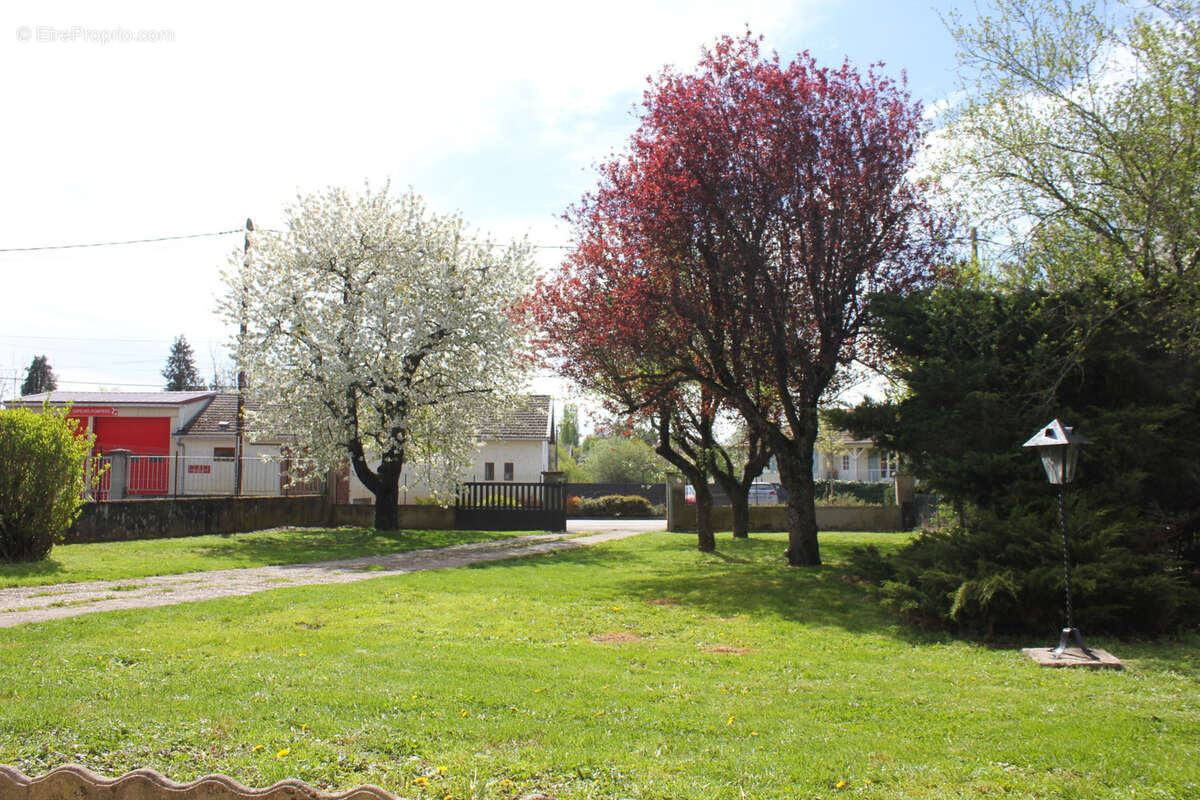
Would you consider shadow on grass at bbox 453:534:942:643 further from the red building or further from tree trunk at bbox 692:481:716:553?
the red building

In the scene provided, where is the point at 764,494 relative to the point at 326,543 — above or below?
above

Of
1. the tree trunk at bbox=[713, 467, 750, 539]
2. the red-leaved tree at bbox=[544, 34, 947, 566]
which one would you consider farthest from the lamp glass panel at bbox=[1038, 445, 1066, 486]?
the tree trunk at bbox=[713, 467, 750, 539]

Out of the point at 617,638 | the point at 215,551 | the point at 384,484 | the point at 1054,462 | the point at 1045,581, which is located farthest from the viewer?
the point at 384,484

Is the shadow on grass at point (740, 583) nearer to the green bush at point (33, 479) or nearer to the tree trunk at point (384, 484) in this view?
the green bush at point (33, 479)

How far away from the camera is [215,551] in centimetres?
1756

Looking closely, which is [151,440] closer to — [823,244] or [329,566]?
[329,566]

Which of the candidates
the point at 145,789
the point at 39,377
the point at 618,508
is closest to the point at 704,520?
the point at 145,789

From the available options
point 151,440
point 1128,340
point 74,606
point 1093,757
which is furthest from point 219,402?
point 1093,757

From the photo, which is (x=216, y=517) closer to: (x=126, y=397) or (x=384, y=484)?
(x=384, y=484)

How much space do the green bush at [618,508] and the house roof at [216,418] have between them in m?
15.7

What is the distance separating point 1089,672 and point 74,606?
1044cm

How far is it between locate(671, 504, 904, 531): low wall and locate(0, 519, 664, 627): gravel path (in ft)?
29.2

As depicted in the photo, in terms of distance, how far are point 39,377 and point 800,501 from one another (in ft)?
275

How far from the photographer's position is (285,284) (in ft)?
77.0
